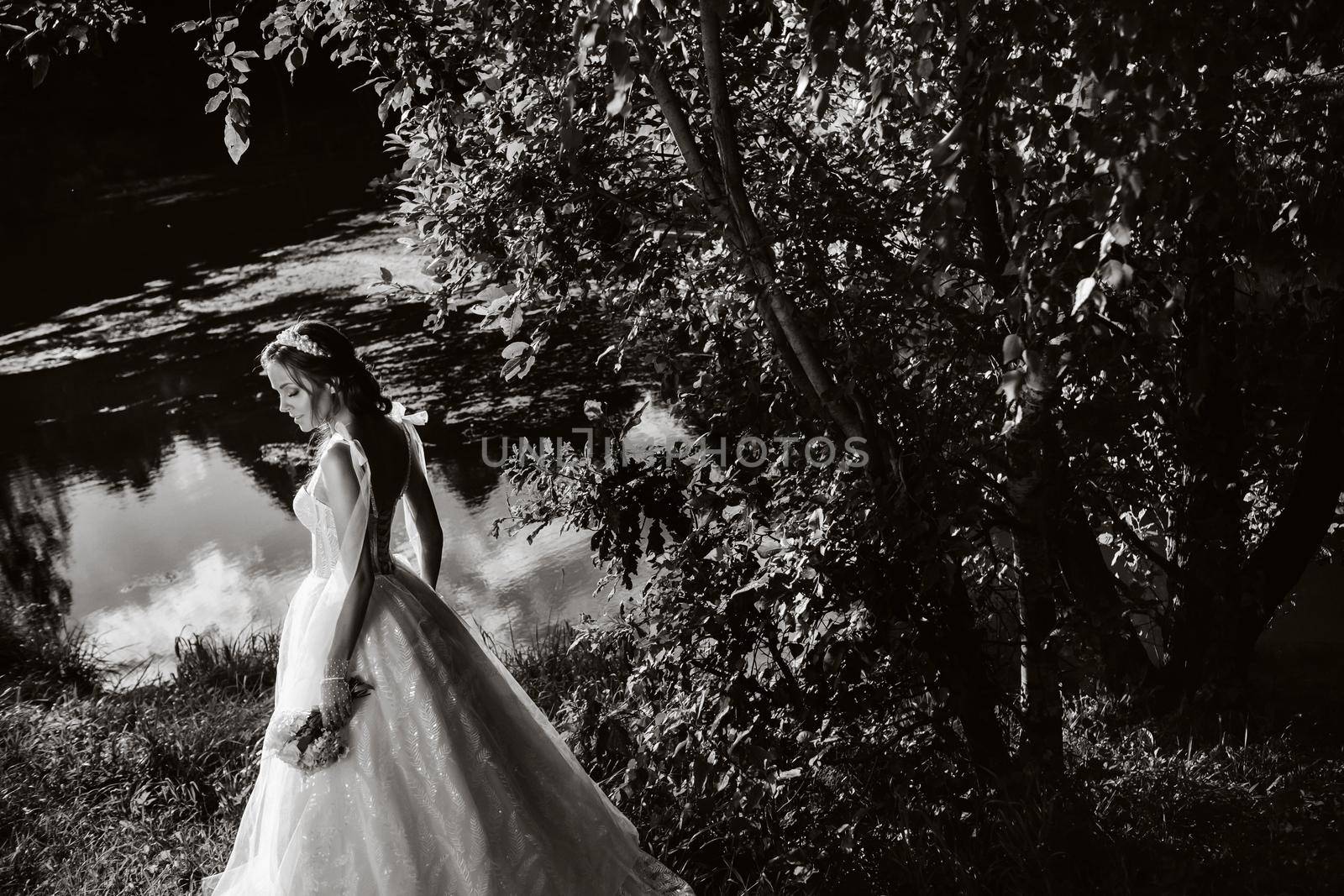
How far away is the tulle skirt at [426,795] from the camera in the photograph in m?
2.58

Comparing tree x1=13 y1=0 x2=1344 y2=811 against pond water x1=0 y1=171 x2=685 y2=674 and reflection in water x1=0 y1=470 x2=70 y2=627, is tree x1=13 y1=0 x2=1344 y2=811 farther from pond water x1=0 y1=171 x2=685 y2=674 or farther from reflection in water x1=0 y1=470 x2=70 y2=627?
reflection in water x1=0 y1=470 x2=70 y2=627

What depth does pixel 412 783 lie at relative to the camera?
2.62 meters

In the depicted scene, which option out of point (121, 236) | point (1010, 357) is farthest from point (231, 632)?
point (121, 236)

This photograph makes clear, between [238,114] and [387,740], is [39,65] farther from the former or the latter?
[387,740]

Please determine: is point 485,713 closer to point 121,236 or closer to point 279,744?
point 279,744

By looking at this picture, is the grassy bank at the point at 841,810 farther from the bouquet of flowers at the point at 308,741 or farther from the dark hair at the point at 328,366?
the dark hair at the point at 328,366

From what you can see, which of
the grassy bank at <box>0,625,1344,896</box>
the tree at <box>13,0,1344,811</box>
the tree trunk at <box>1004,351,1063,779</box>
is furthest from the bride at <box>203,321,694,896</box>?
the tree trunk at <box>1004,351,1063,779</box>

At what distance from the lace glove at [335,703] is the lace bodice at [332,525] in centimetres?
29

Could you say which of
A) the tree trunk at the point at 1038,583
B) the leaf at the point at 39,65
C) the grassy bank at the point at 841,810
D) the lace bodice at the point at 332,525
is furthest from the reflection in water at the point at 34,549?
the tree trunk at the point at 1038,583

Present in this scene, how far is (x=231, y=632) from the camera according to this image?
6.12m

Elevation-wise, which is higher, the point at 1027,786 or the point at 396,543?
the point at 1027,786

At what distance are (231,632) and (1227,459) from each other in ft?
16.7

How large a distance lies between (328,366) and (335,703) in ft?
2.69

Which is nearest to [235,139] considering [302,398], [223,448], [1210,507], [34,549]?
[302,398]
